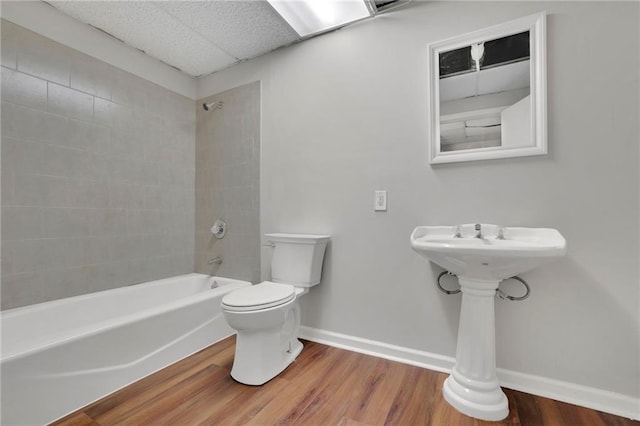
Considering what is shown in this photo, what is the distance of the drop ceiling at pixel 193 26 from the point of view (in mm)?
1683

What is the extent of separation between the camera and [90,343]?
1.26 metres

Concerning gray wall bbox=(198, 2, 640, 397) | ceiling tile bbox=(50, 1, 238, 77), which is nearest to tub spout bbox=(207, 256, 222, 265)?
gray wall bbox=(198, 2, 640, 397)

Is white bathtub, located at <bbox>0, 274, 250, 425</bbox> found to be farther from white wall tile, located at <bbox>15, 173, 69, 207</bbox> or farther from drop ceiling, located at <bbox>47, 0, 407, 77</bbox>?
drop ceiling, located at <bbox>47, 0, 407, 77</bbox>

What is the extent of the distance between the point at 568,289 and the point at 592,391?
45 centimetres

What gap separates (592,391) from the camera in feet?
3.97

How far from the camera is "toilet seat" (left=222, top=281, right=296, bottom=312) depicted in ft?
4.36

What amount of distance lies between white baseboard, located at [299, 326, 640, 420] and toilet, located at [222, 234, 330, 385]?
39cm

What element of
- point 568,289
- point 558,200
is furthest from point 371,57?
point 568,289

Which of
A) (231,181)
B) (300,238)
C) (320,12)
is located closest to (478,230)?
(300,238)

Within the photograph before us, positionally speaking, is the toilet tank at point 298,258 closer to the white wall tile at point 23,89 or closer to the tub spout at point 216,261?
the tub spout at point 216,261

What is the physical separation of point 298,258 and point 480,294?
1.03 metres

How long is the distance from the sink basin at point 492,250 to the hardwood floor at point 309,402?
2.03ft

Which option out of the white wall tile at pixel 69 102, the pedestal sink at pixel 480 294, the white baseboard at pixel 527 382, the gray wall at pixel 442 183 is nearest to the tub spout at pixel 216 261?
the gray wall at pixel 442 183

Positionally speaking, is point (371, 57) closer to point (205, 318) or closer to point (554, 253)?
point (554, 253)
